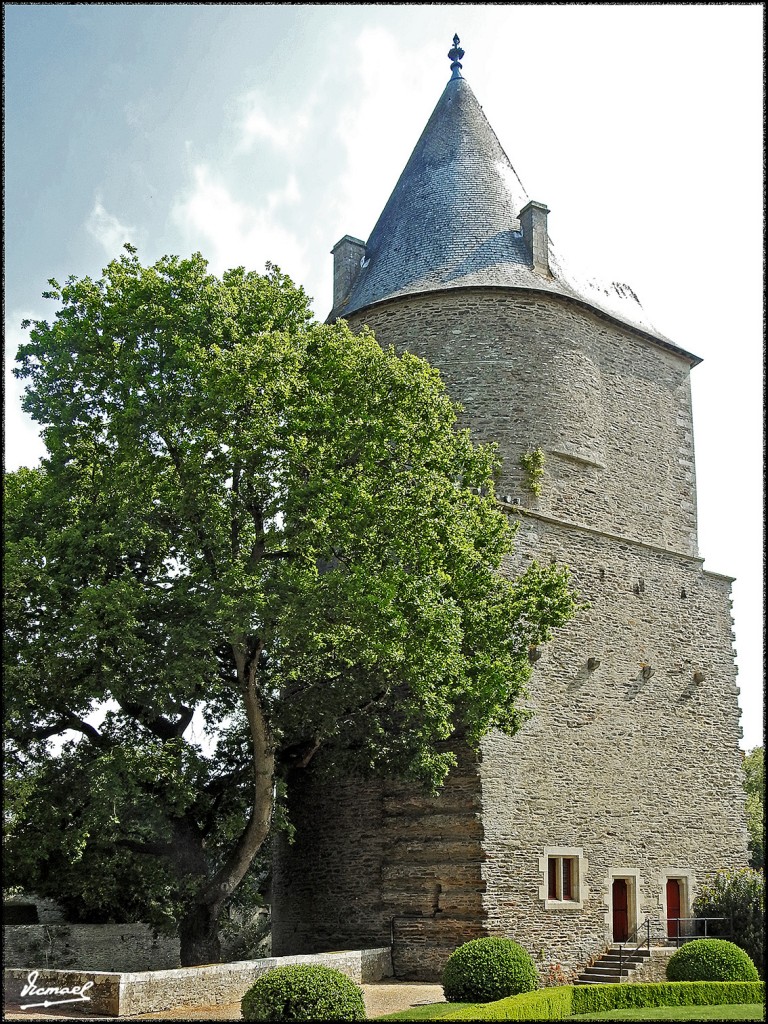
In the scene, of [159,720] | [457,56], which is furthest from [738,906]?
[457,56]

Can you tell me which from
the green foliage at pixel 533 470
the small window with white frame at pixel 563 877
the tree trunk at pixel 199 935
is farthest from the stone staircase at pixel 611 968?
the green foliage at pixel 533 470

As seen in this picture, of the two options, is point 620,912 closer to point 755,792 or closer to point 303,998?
point 303,998

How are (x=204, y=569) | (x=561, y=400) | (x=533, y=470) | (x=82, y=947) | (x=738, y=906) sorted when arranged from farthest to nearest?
1. (x=561, y=400)
2. (x=533, y=470)
3. (x=82, y=947)
4. (x=738, y=906)
5. (x=204, y=569)

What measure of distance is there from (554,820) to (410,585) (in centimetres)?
642

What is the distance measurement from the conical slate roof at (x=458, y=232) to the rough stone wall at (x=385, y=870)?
1126cm

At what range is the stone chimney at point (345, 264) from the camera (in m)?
26.4

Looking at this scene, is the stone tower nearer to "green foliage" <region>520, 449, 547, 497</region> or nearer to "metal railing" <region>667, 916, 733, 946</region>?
"green foliage" <region>520, 449, 547, 497</region>

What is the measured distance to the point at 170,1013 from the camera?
46.7ft

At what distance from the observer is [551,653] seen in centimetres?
2047

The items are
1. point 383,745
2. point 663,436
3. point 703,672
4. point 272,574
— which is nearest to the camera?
point 272,574

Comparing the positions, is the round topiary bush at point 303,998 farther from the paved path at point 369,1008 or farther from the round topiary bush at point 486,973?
the round topiary bush at point 486,973

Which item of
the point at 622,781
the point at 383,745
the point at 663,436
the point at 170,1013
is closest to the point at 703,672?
the point at 622,781

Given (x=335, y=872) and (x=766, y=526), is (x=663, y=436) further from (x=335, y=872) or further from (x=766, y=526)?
(x=766, y=526)

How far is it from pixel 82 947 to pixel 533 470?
1383 cm
